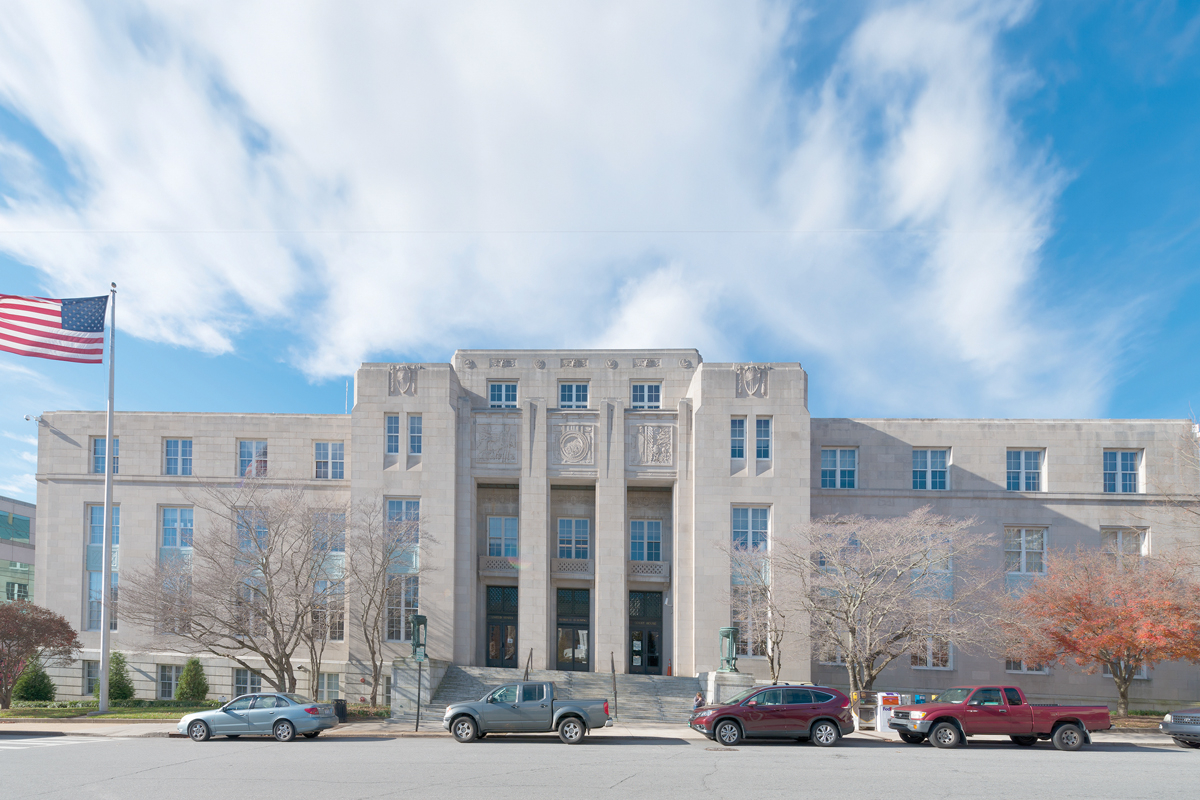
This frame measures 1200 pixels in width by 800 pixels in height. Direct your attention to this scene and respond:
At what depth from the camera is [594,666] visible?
33.3 m

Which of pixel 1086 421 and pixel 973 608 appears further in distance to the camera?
pixel 1086 421

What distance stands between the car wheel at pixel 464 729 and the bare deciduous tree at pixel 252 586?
9.86 m

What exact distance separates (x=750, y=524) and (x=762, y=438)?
3866mm

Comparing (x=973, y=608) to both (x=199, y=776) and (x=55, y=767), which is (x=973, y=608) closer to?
(x=199, y=776)

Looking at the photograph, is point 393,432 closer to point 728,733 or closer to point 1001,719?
point 728,733

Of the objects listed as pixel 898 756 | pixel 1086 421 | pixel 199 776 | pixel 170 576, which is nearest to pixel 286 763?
pixel 199 776

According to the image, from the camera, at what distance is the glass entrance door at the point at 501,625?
3625 centimetres

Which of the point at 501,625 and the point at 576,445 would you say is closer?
the point at 576,445

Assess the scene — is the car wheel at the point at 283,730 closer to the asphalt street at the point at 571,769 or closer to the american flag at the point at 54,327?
the asphalt street at the point at 571,769

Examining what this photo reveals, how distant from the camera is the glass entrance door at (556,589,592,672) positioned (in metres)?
36.6

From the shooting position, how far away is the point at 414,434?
34.5 meters

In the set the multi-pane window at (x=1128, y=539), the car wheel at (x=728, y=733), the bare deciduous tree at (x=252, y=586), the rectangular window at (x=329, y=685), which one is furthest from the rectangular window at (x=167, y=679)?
the multi-pane window at (x=1128, y=539)

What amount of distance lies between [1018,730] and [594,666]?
17532 millimetres

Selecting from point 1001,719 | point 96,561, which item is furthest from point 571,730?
point 96,561
